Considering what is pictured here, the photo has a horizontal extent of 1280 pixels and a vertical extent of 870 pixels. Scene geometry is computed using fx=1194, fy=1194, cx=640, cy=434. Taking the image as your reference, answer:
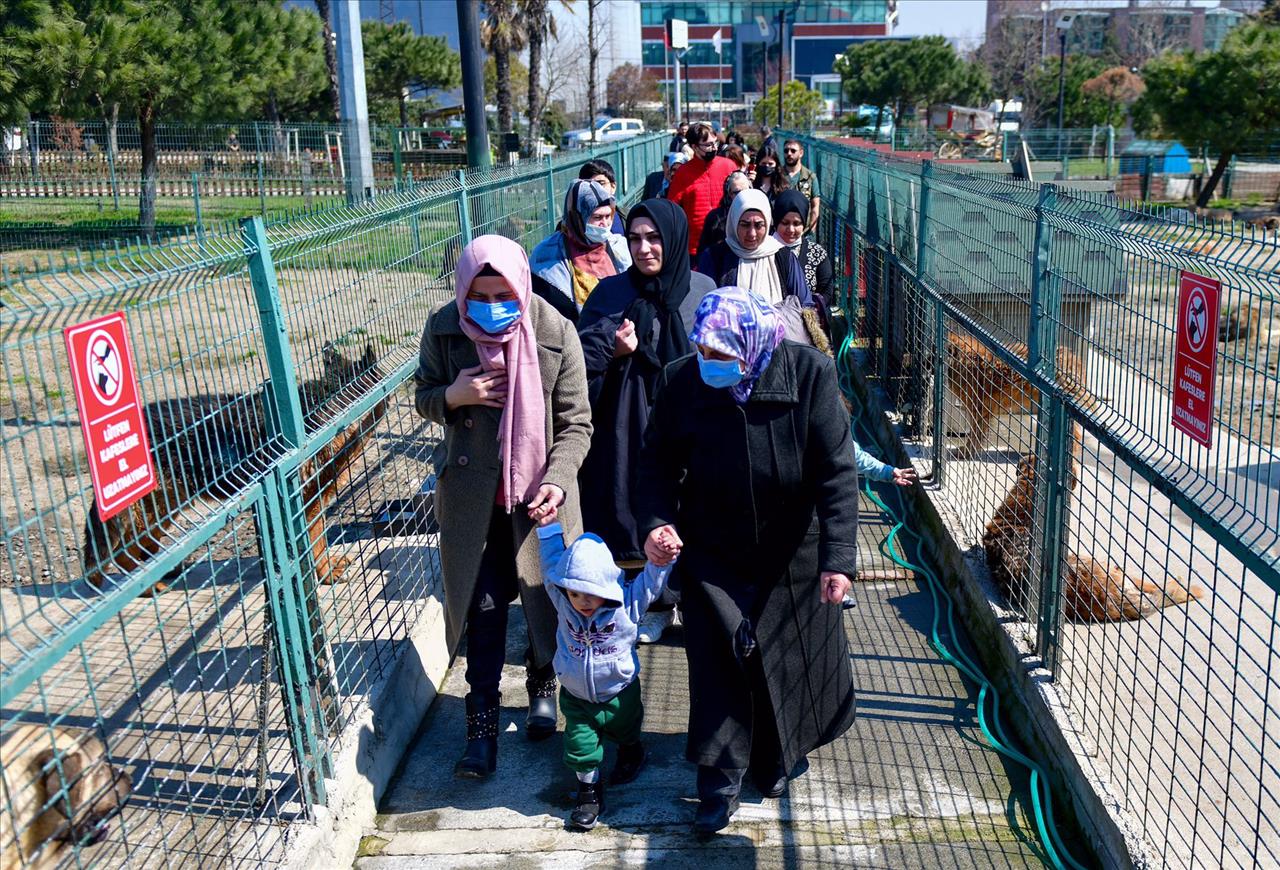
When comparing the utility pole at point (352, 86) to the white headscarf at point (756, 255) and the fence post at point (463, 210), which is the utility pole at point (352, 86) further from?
the white headscarf at point (756, 255)

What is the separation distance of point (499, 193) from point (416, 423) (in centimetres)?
191

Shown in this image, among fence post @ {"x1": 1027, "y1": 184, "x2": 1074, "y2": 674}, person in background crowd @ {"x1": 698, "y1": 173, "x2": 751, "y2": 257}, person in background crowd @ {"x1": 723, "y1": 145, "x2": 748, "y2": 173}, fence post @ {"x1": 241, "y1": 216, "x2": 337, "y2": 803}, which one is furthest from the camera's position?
person in background crowd @ {"x1": 723, "y1": 145, "x2": 748, "y2": 173}

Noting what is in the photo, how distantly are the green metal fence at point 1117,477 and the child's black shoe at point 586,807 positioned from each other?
1580 mm

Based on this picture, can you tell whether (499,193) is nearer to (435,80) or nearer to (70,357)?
(70,357)

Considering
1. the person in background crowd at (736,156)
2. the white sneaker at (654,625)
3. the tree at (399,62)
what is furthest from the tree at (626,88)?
the white sneaker at (654,625)

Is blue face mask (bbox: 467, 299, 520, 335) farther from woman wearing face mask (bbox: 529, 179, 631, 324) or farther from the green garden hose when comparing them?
the green garden hose

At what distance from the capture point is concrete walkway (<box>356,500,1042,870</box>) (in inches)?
148

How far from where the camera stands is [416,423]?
27.0 feet

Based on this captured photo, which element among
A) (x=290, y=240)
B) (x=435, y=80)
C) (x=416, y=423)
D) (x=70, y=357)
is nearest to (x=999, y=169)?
(x=416, y=423)

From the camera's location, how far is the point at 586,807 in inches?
153

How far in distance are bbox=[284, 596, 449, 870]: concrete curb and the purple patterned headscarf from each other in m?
1.77

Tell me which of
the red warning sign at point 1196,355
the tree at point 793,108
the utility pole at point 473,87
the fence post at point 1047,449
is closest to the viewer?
the red warning sign at point 1196,355

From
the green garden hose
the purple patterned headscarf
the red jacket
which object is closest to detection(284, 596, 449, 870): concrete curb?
the purple patterned headscarf

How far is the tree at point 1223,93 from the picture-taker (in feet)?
79.2
